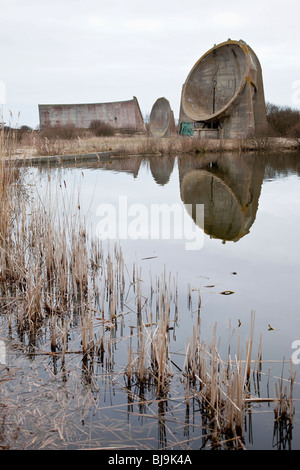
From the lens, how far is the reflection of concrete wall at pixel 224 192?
7.16 meters

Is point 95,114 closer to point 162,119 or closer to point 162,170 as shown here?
point 162,119

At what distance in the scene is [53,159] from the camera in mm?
15594

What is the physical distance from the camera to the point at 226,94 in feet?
92.6

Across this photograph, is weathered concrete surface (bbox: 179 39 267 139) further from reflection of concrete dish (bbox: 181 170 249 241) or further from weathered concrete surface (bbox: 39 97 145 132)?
reflection of concrete dish (bbox: 181 170 249 241)

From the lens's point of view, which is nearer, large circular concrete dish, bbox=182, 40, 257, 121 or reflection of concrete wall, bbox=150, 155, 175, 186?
reflection of concrete wall, bbox=150, 155, 175, 186

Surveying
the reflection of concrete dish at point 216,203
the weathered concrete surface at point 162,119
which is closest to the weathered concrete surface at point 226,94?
the weathered concrete surface at point 162,119

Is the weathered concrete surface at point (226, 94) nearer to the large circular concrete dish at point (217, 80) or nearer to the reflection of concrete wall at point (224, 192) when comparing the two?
the large circular concrete dish at point (217, 80)

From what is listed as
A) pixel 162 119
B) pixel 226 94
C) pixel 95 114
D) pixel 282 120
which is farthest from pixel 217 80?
pixel 95 114

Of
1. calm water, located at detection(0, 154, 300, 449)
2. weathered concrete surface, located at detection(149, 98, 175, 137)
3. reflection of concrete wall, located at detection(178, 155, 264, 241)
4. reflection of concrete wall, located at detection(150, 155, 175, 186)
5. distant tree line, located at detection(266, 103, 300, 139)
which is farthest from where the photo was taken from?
weathered concrete surface, located at detection(149, 98, 175, 137)

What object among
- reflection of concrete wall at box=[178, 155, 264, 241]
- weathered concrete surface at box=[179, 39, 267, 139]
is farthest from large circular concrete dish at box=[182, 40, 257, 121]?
reflection of concrete wall at box=[178, 155, 264, 241]

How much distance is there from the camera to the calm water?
2287 millimetres

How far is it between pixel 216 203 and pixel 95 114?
33.5 meters

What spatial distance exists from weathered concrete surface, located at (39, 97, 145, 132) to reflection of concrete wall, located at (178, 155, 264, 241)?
24683 millimetres

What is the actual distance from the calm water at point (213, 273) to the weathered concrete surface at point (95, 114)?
1120 inches
